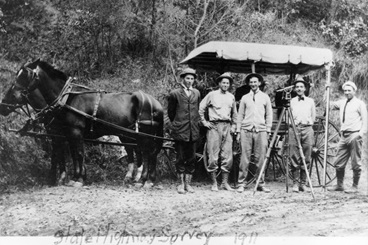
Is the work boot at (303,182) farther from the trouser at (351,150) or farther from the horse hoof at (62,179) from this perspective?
the horse hoof at (62,179)

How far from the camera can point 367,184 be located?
337 inches

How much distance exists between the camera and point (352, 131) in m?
7.67

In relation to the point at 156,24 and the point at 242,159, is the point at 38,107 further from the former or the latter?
the point at 156,24

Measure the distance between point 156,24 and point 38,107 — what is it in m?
4.86

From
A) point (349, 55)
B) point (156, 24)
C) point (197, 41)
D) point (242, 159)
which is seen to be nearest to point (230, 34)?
point (197, 41)

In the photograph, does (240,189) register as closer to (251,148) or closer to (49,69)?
(251,148)

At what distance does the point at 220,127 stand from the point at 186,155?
0.77 meters

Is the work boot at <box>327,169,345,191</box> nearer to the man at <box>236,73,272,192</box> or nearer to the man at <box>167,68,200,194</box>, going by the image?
the man at <box>236,73,272,192</box>

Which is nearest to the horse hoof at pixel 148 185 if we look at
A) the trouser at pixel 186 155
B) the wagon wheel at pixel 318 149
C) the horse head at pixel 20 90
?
the trouser at pixel 186 155

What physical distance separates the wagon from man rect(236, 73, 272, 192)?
1.62ft

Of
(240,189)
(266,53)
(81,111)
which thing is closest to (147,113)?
(81,111)

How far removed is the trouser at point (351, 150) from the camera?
25.0ft

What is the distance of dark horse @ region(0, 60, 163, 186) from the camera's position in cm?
724
